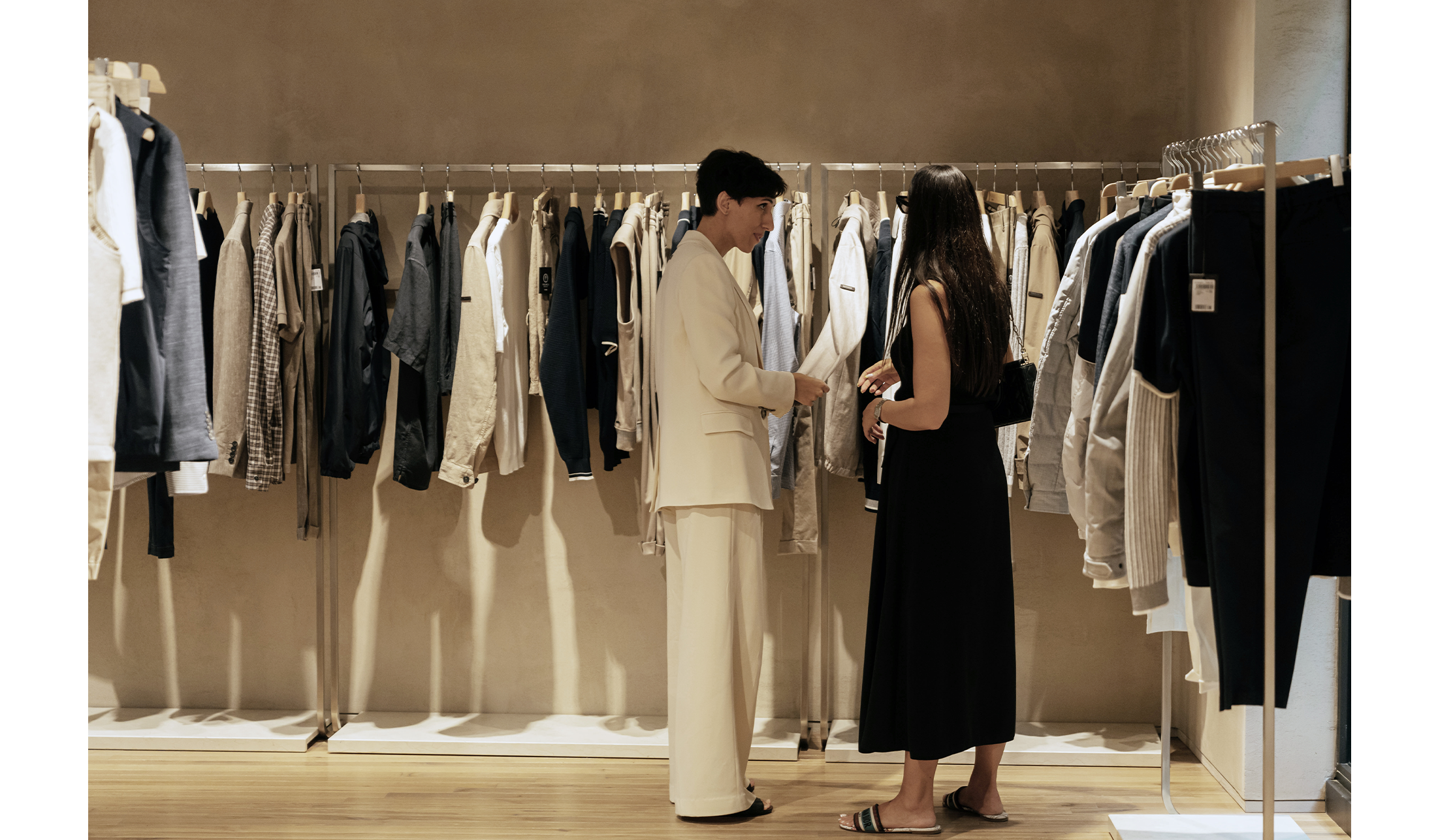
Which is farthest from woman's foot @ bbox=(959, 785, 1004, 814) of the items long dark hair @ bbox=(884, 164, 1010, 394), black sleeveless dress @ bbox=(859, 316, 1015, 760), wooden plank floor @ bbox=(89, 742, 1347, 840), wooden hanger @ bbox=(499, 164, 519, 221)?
wooden hanger @ bbox=(499, 164, 519, 221)

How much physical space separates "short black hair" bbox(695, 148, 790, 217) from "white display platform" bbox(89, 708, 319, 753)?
2.39 metres

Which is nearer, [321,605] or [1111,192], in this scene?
[1111,192]

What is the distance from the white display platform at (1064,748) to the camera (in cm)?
361

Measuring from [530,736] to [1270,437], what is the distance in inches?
103

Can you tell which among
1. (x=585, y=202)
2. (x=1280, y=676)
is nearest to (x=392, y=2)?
(x=585, y=202)

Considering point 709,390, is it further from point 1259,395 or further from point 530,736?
point 530,736

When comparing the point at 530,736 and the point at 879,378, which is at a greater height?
the point at 879,378

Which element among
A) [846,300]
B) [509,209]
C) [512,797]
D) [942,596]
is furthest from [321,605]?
[942,596]

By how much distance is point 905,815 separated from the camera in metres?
2.95

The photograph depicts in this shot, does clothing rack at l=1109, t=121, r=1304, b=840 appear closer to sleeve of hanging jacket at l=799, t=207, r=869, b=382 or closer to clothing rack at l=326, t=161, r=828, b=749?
sleeve of hanging jacket at l=799, t=207, r=869, b=382

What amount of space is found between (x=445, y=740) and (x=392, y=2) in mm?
2670

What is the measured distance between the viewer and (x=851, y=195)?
12.4ft

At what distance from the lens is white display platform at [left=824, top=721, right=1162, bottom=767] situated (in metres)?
3.61
